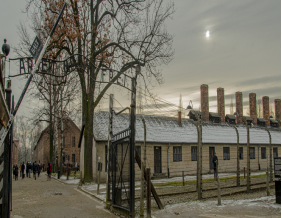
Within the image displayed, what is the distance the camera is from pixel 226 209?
939 cm

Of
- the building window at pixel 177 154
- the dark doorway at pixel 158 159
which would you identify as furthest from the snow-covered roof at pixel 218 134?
the dark doorway at pixel 158 159

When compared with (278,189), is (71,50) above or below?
above

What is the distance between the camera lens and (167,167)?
2550 cm

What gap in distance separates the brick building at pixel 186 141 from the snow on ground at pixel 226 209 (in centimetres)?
935

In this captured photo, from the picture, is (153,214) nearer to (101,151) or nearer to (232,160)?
(101,151)

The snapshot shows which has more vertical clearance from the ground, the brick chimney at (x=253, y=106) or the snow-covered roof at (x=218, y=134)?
the brick chimney at (x=253, y=106)

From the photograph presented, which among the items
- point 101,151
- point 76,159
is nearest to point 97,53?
point 101,151

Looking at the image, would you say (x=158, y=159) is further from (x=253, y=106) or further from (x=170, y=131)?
(x=253, y=106)

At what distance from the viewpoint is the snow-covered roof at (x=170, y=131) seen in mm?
24723

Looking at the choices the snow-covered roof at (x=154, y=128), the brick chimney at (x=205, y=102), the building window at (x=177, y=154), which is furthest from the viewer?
the brick chimney at (x=205, y=102)

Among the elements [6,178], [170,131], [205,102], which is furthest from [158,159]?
[6,178]

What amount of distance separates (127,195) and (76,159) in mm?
50598

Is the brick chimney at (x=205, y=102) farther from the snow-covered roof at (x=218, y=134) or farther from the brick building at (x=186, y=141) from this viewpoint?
the snow-covered roof at (x=218, y=134)

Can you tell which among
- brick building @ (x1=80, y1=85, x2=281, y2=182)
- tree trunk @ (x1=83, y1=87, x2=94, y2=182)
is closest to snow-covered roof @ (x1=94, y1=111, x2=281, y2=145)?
brick building @ (x1=80, y1=85, x2=281, y2=182)
